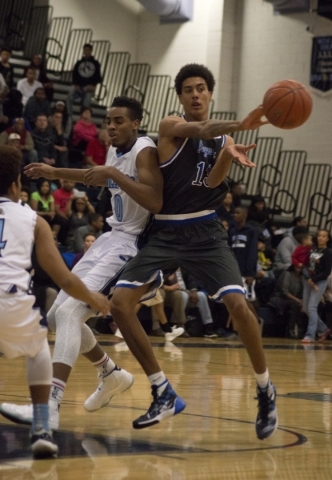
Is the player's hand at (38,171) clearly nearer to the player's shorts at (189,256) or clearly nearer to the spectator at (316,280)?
the player's shorts at (189,256)

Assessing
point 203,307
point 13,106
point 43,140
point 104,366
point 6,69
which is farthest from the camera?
point 6,69

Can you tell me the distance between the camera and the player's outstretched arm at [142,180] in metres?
4.96

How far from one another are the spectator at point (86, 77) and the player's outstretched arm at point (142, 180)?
38.5 ft

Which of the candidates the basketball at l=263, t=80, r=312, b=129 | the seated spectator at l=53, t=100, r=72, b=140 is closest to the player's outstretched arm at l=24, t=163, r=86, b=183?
the basketball at l=263, t=80, r=312, b=129

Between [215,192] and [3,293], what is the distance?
1573 mm

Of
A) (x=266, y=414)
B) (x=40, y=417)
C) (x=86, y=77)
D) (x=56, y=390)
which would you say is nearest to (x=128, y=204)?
(x=56, y=390)

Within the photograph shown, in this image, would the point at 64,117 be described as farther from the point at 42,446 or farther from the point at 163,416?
the point at 42,446

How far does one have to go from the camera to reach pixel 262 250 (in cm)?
1404

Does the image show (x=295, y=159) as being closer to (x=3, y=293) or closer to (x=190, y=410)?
(x=190, y=410)

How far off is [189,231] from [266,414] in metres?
1.05

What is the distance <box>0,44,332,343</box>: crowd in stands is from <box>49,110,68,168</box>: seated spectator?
15 millimetres

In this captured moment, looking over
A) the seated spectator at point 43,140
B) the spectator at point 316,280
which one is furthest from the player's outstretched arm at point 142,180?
the seated spectator at point 43,140

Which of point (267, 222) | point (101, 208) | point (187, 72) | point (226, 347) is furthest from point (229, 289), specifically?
point (267, 222)

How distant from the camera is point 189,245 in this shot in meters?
5.02
